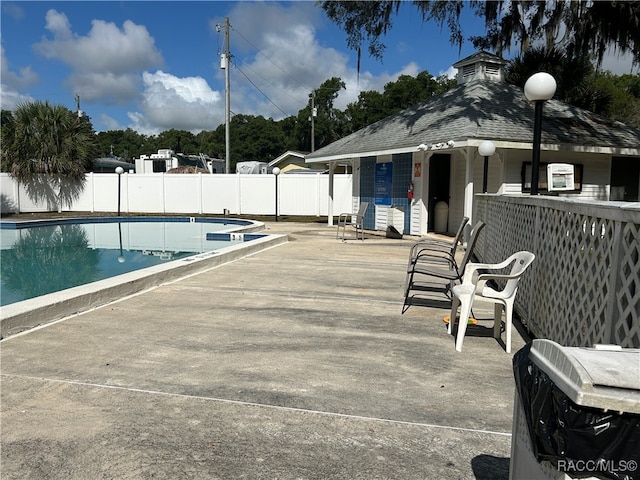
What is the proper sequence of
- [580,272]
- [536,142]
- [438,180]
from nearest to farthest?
[580,272]
[536,142]
[438,180]

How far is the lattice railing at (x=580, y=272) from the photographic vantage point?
2693 mm

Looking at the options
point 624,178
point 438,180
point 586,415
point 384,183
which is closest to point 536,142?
point 586,415

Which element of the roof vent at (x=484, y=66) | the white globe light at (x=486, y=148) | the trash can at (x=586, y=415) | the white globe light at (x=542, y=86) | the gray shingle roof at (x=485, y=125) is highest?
the roof vent at (x=484, y=66)

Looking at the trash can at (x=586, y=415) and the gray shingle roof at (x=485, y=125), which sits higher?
the gray shingle roof at (x=485, y=125)

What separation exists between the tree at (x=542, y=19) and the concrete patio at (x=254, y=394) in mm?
10749

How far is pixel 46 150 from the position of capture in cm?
2423

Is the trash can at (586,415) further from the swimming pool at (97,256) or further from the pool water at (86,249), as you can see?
the pool water at (86,249)

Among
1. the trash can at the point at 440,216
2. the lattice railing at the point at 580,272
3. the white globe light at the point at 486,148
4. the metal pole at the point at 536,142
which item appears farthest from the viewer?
the trash can at the point at 440,216

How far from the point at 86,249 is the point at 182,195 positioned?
452 inches

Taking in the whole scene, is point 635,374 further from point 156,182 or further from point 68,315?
point 156,182

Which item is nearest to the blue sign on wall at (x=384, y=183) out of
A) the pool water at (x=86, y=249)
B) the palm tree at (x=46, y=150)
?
the pool water at (x=86, y=249)

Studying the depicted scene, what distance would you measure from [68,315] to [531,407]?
16.4 feet

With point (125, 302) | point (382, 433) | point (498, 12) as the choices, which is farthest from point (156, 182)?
point (382, 433)

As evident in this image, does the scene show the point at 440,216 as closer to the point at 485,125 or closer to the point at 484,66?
the point at 485,125
